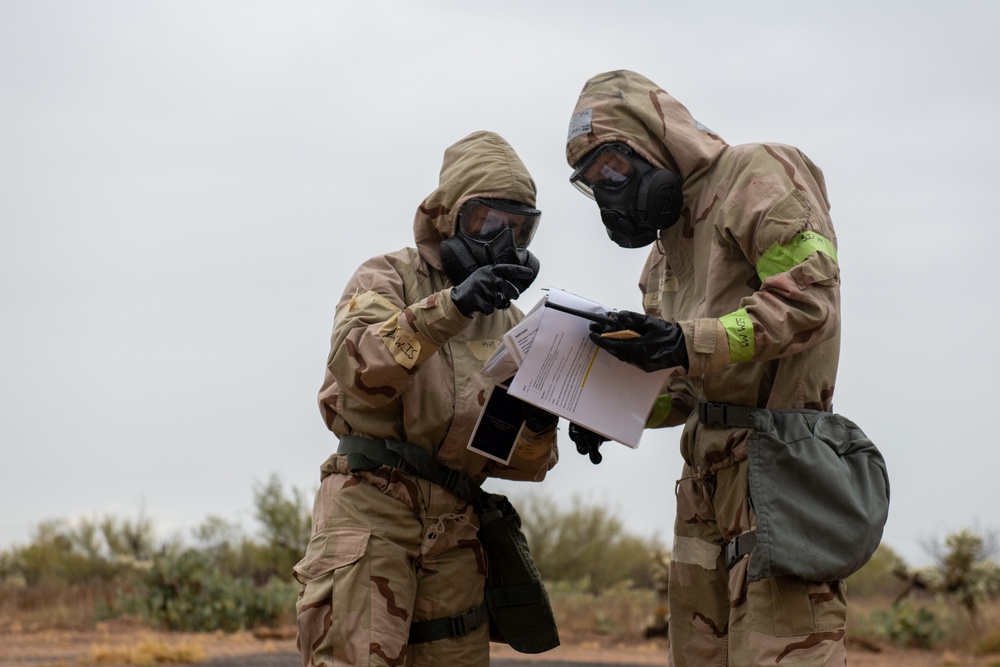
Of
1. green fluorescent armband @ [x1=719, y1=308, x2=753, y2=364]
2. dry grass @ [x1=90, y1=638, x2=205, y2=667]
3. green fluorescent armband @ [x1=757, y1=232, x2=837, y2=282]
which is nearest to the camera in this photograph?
green fluorescent armband @ [x1=719, y1=308, x2=753, y2=364]

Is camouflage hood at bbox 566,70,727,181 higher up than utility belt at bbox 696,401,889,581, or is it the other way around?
camouflage hood at bbox 566,70,727,181

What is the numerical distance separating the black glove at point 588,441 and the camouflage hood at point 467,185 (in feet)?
2.78

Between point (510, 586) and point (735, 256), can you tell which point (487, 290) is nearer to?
point (735, 256)

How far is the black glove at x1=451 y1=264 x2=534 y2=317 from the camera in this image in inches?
151

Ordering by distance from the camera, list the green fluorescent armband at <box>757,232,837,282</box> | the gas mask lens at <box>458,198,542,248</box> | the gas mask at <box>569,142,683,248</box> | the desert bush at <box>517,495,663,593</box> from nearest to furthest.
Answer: the green fluorescent armband at <box>757,232,837,282</box>, the gas mask at <box>569,142,683,248</box>, the gas mask lens at <box>458,198,542,248</box>, the desert bush at <box>517,495,663,593</box>

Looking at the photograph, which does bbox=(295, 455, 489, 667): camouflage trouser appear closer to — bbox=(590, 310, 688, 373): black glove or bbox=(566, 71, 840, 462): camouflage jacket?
bbox=(566, 71, 840, 462): camouflage jacket

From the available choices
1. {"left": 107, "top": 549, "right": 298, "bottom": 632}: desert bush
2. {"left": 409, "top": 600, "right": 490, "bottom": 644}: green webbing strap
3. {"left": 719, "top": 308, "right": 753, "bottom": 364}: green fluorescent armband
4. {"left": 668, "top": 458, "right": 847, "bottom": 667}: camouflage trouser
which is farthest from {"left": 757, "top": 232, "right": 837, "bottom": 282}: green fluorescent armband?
{"left": 107, "top": 549, "right": 298, "bottom": 632}: desert bush

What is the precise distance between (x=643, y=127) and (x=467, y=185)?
0.71m

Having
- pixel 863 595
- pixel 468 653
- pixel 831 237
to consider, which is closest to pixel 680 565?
pixel 468 653

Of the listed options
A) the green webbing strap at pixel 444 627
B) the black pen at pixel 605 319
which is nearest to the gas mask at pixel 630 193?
the black pen at pixel 605 319

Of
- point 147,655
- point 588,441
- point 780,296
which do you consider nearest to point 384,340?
point 588,441

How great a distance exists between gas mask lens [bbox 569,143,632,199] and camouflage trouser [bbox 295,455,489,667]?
1307 mm

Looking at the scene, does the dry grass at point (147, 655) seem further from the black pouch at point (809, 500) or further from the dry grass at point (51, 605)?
the black pouch at point (809, 500)

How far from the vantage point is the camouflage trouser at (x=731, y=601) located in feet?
11.7
